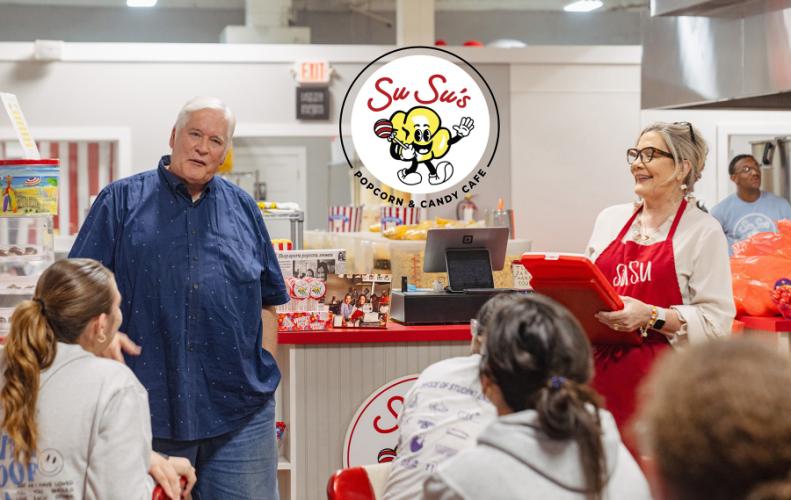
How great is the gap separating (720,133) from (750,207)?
187cm

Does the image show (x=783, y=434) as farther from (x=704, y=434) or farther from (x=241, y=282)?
(x=241, y=282)

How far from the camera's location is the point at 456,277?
4.10 m

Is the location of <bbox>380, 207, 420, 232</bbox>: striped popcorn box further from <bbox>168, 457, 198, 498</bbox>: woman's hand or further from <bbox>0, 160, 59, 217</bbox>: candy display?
<bbox>168, 457, 198, 498</bbox>: woman's hand

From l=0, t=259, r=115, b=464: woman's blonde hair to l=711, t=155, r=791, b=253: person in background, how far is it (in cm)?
611

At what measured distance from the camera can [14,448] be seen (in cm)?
212

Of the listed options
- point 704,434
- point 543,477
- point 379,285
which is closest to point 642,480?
point 543,477

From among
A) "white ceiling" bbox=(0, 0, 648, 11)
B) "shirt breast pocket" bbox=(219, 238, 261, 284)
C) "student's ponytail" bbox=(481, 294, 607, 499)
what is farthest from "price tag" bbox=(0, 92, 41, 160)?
"white ceiling" bbox=(0, 0, 648, 11)

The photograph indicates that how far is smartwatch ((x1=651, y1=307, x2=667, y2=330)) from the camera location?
301 centimetres

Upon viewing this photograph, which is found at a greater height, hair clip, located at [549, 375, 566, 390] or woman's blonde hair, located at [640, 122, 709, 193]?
woman's blonde hair, located at [640, 122, 709, 193]

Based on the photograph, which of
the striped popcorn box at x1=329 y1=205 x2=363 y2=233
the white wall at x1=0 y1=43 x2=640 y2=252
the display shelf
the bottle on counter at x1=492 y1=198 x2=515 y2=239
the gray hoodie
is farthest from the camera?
the bottle on counter at x1=492 y1=198 x2=515 y2=239

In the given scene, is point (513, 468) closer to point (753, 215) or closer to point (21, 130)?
point (21, 130)

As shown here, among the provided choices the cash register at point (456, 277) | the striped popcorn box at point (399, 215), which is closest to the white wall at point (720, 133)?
the striped popcorn box at point (399, 215)

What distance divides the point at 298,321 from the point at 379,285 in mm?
359

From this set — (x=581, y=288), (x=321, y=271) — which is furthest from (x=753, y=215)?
(x=581, y=288)
